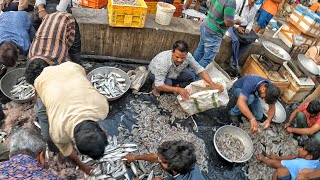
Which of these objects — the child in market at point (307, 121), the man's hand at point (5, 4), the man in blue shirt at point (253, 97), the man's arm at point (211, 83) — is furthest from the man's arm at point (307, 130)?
the man's hand at point (5, 4)

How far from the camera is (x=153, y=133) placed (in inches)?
183

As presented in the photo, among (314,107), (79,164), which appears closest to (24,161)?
(79,164)

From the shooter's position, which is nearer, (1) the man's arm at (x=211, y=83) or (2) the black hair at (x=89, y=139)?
(2) the black hair at (x=89, y=139)

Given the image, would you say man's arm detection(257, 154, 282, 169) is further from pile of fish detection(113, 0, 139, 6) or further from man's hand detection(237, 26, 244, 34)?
pile of fish detection(113, 0, 139, 6)

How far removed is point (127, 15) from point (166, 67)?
1468mm

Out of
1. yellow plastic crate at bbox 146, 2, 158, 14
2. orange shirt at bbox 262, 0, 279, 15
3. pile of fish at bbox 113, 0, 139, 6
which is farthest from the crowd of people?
yellow plastic crate at bbox 146, 2, 158, 14

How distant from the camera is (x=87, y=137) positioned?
246 cm

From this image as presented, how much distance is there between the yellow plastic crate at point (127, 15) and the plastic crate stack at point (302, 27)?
4.22 meters

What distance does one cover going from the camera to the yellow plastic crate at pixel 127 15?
520 centimetres

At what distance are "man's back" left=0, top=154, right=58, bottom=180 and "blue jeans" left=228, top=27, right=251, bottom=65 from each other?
196 inches

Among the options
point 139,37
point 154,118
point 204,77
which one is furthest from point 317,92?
point 139,37

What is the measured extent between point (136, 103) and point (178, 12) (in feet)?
14.5

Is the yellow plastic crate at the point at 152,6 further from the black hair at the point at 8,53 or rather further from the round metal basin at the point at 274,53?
the black hair at the point at 8,53

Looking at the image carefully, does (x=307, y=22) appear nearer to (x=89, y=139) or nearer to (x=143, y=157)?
(x=143, y=157)
